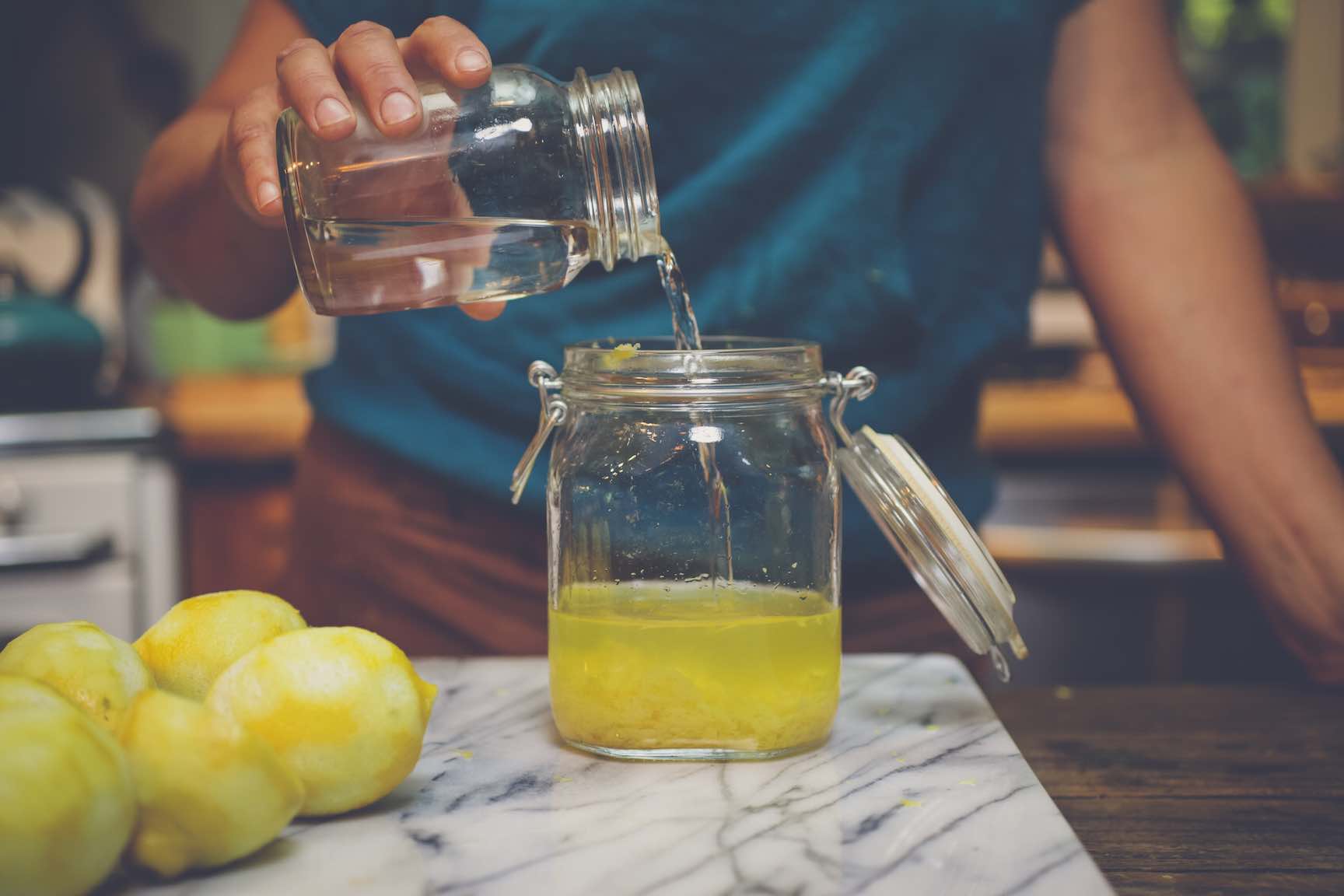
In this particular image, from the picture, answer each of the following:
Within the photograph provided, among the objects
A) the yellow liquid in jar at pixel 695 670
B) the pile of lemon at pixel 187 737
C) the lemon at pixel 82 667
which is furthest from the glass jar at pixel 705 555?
the lemon at pixel 82 667

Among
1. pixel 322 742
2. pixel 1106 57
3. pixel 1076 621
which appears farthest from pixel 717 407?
pixel 1076 621

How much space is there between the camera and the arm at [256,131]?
618mm

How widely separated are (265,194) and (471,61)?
120mm

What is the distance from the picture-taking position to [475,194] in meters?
0.69

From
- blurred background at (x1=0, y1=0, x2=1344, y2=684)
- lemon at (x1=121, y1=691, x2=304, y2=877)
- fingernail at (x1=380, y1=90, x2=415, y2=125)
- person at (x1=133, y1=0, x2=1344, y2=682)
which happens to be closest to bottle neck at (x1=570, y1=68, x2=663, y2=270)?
fingernail at (x1=380, y1=90, x2=415, y2=125)

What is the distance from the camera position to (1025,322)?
3.28 ft

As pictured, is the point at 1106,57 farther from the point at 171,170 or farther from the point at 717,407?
the point at 171,170

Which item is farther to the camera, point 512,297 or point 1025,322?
point 1025,322

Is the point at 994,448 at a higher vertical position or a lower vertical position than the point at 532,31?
lower

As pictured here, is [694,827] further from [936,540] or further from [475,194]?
[475,194]

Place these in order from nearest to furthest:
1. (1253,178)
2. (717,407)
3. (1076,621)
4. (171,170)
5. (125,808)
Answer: (125,808), (717,407), (171,170), (1076,621), (1253,178)

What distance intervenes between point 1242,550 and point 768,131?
1.44 feet

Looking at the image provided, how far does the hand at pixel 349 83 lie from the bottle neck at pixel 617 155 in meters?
0.07

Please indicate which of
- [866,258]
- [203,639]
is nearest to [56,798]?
[203,639]
